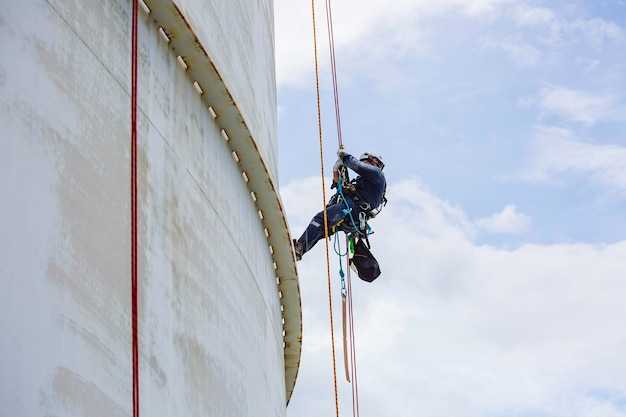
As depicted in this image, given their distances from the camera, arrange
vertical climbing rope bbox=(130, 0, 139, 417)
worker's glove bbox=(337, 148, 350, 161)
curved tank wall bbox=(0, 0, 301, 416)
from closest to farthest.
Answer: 1. curved tank wall bbox=(0, 0, 301, 416)
2. vertical climbing rope bbox=(130, 0, 139, 417)
3. worker's glove bbox=(337, 148, 350, 161)

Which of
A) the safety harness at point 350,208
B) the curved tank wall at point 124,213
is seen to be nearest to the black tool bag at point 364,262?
the safety harness at point 350,208

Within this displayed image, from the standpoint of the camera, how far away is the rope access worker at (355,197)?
12.6 meters

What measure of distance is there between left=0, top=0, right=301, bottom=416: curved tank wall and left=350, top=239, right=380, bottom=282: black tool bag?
3.60 m

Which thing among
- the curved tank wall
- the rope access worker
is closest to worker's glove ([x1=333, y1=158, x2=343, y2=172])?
the rope access worker

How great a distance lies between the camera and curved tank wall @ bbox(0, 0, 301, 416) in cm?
492

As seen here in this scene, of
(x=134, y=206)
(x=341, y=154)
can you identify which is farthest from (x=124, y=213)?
(x=341, y=154)

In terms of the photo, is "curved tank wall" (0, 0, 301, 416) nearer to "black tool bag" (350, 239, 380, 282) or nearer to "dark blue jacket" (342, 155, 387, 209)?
"dark blue jacket" (342, 155, 387, 209)

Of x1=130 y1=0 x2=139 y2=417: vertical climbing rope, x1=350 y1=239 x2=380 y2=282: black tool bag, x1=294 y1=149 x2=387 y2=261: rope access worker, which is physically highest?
x1=294 y1=149 x2=387 y2=261: rope access worker

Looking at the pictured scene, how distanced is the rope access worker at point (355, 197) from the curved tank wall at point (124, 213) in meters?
3.00

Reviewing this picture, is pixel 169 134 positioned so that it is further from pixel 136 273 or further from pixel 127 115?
pixel 136 273

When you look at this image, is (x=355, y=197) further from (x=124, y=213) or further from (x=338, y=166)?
(x=124, y=213)

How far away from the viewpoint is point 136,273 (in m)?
5.82

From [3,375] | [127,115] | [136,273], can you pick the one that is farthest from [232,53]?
[3,375]

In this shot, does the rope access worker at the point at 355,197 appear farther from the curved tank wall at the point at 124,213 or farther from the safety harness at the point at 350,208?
the curved tank wall at the point at 124,213
